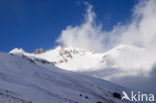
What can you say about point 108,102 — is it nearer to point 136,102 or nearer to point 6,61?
point 136,102

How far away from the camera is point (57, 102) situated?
31.1 metres

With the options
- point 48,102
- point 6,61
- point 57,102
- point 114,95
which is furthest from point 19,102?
point 114,95

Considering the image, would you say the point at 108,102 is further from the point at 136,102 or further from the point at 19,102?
the point at 19,102

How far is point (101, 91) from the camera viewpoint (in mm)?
72250

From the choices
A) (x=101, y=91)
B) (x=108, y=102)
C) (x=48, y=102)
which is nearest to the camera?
(x=48, y=102)

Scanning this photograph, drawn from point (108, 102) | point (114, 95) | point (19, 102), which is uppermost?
point (114, 95)

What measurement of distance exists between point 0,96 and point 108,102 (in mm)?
42221

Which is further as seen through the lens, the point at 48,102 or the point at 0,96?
the point at 48,102

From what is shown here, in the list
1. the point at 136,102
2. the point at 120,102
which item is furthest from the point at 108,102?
the point at 136,102

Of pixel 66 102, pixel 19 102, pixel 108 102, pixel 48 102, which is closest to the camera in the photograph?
pixel 19 102

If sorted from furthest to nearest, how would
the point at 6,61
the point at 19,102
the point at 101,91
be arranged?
1. the point at 101,91
2. the point at 6,61
3. the point at 19,102

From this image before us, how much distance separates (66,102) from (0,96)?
12.7 m

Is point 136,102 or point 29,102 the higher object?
point 136,102

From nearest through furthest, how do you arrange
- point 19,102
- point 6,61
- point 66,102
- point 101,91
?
point 19,102 → point 66,102 → point 6,61 → point 101,91
